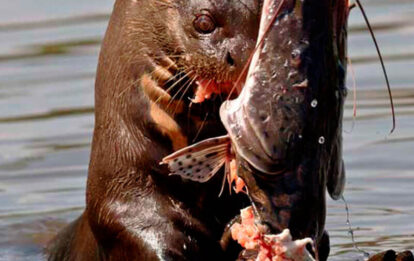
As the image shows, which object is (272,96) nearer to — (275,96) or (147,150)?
(275,96)

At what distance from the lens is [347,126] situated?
10938mm

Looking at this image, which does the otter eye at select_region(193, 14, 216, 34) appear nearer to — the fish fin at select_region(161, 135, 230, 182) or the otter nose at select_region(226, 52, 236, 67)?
the otter nose at select_region(226, 52, 236, 67)

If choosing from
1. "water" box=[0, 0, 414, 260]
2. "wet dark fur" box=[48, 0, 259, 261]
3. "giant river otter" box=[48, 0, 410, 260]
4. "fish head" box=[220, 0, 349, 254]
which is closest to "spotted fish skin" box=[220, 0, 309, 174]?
"fish head" box=[220, 0, 349, 254]

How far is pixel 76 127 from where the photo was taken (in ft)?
36.6

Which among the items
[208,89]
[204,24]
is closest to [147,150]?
[208,89]

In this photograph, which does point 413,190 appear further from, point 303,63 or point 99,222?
point 303,63

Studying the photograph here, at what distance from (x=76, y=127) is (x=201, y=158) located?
5.08 metres

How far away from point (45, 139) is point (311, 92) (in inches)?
215

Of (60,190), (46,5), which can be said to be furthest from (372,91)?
(46,5)

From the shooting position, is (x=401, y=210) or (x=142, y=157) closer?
(x=142, y=157)

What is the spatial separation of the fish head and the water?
9.04 feet

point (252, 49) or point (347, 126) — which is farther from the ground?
point (252, 49)

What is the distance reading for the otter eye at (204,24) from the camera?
674cm

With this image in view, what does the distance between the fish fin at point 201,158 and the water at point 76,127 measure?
2423 millimetres
